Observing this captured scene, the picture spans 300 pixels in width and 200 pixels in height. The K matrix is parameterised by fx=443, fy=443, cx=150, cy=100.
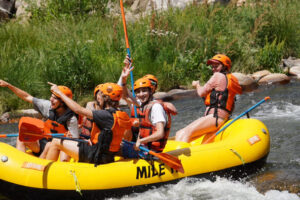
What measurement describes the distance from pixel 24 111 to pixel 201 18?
5120 mm

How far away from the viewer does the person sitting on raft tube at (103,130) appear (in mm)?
4020

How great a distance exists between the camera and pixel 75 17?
480 inches

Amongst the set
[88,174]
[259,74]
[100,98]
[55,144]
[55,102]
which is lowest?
[259,74]

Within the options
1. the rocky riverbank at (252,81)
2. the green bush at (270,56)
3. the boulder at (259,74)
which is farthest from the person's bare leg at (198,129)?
the green bush at (270,56)

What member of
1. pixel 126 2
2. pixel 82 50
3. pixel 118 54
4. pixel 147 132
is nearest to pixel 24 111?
pixel 82 50

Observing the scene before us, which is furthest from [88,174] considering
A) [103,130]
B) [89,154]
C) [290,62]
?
[290,62]

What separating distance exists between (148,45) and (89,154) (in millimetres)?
6042

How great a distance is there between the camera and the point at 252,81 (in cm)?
1003

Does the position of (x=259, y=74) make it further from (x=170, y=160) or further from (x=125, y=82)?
(x=170, y=160)

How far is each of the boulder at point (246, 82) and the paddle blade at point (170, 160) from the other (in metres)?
5.76

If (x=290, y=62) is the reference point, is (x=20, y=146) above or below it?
above

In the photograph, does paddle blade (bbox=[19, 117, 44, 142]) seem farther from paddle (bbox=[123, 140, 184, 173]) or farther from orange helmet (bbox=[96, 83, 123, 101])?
paddle (bbox=[123, 140, 184, 173])

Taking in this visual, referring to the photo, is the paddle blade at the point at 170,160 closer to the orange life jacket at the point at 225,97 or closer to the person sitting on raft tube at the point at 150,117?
the person sitting on raft tube at the point at 150,117

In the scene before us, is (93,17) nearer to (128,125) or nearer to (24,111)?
(24,111)
